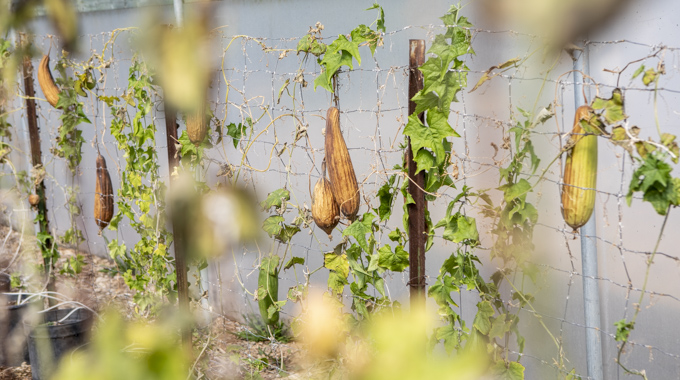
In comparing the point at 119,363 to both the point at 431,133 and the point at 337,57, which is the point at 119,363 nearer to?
the point at 431,133

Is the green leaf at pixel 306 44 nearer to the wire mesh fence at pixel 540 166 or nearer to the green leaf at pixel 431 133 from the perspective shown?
the wire mesh fence at pixel 540 166

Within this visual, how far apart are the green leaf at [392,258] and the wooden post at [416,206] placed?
0.05 m

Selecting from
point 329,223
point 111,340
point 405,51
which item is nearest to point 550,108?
point 329,223

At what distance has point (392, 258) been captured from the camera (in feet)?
7.43

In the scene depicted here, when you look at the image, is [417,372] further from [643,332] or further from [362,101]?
[362,101]

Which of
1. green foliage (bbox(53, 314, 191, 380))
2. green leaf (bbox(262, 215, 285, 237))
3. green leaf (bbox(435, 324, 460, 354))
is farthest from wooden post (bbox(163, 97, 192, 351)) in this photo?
green foliage (bbox(53, 314, 191, 380))

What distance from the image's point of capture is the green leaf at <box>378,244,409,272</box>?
7.41 feet

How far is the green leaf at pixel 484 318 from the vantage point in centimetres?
209

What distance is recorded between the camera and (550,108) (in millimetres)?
1856

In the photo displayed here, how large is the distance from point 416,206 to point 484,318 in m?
0.38

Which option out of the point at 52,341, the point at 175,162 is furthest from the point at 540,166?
the point at 52,341

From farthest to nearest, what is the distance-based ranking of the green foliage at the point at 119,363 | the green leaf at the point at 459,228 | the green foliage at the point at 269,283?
the green foliage at the point at 269,283 < the green leaf at the point at 459,228 < the green foliage at the point at 119,363

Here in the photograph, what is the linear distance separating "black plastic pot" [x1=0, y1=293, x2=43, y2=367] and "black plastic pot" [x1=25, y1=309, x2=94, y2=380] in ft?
0.83

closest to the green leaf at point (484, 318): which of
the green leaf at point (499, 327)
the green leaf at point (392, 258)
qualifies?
the green leaf at point (499, 327)
